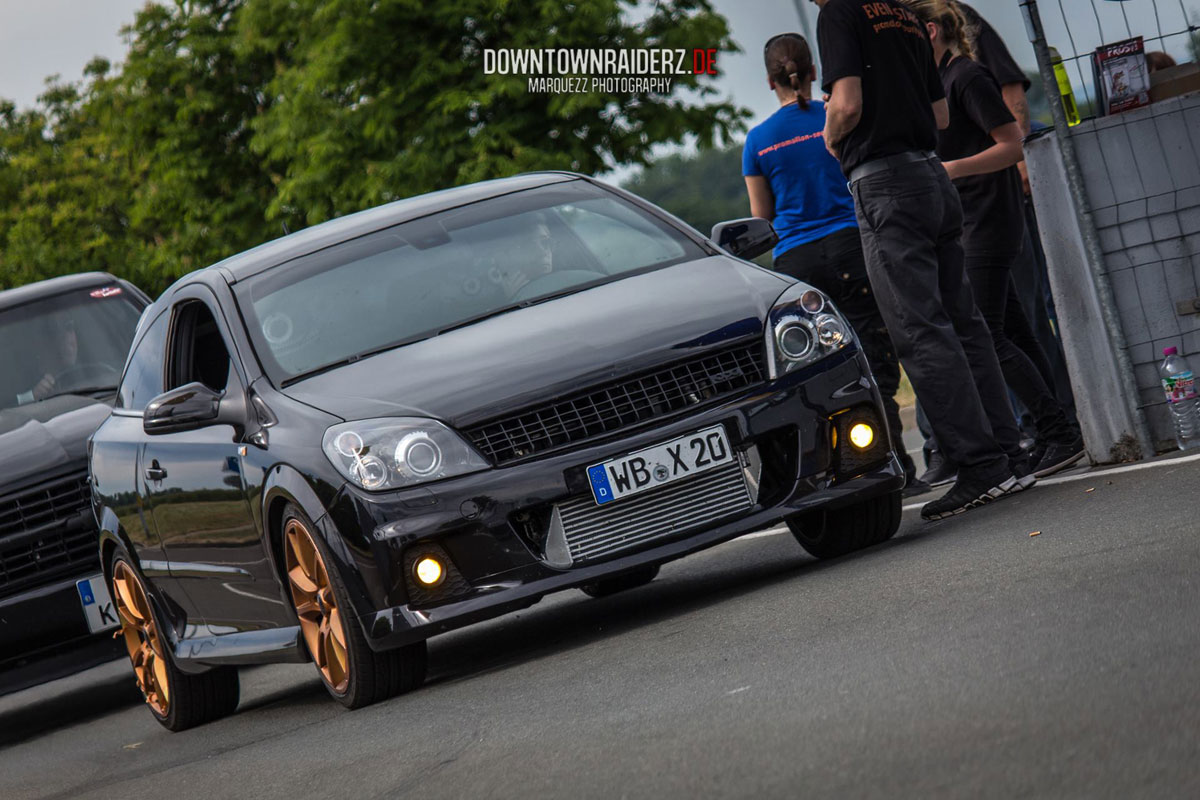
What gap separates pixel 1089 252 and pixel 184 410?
12.9 ft

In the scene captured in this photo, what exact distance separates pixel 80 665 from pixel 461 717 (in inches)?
158

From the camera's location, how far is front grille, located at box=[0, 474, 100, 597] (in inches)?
368

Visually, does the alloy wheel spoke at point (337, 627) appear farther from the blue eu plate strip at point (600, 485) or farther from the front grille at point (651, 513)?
the blue eu plate strip at point (600, 485)

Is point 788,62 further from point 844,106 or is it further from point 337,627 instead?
point 337,627

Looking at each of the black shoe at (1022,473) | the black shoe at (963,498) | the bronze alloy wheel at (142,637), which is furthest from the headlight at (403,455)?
the black shoe at (1022,473)

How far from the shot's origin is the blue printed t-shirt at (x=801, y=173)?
963 cm

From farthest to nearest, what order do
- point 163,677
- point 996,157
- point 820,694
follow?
point 996,157
point 163,677
point 820,694

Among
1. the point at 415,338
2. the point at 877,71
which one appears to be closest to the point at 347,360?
the point at 415,338

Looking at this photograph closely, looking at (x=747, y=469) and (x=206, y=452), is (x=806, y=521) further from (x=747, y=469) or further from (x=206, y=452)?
(x=206, y=452)

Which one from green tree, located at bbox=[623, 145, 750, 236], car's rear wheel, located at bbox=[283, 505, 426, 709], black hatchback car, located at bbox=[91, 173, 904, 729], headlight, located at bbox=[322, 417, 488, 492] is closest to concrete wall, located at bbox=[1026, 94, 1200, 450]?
black hatchback car, located at bbox=[91, 173, 904, 729]

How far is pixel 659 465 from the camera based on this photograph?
6508 mm

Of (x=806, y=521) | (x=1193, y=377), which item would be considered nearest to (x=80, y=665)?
(x=806, y=521)

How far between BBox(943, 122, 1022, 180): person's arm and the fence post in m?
0.32

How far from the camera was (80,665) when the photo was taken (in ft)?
30.5
